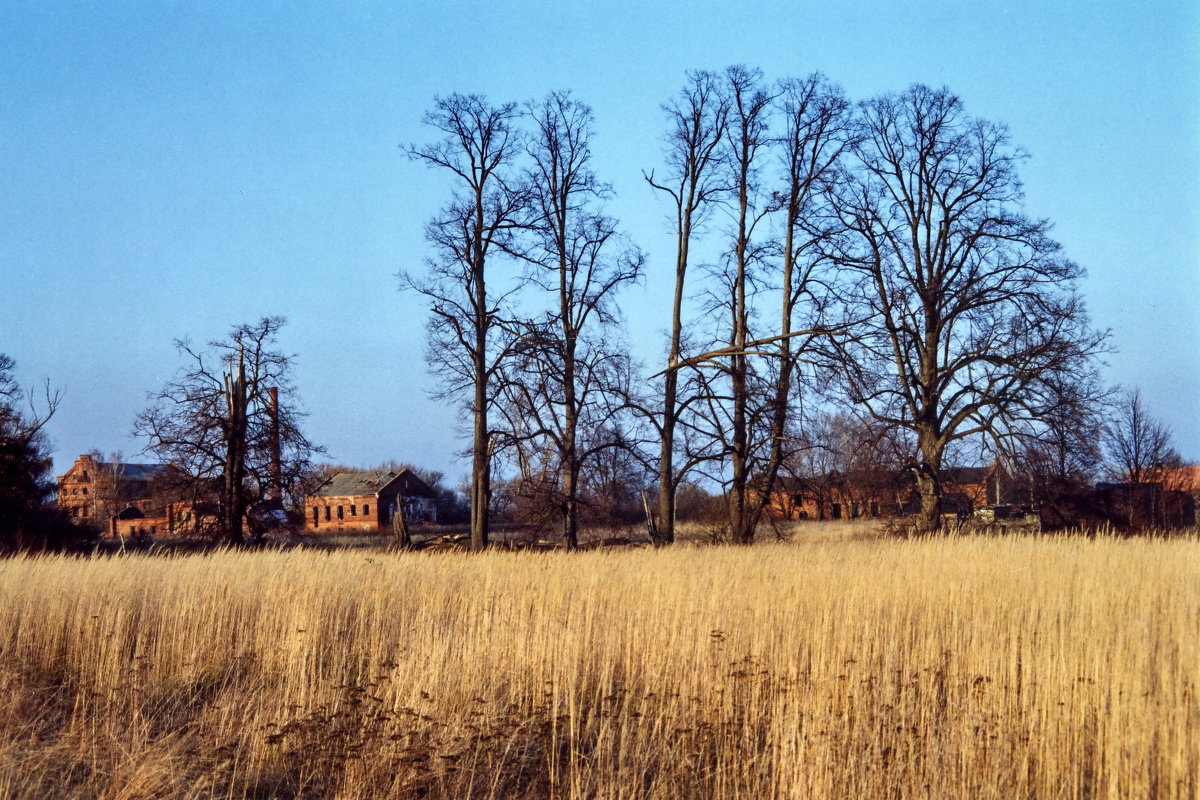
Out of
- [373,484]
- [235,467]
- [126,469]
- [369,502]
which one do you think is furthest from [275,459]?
[126,469]

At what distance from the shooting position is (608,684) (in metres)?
7.40

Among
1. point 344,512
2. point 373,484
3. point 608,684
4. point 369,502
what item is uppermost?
point 373,484

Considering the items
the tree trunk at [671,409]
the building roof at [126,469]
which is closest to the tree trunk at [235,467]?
the tree trunk at [671,409]

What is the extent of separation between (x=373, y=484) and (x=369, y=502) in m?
1.50

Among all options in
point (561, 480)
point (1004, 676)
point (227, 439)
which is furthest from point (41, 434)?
point (1004, 676)

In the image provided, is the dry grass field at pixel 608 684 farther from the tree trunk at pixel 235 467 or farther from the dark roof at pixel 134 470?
the dark roof at pixel 134 470

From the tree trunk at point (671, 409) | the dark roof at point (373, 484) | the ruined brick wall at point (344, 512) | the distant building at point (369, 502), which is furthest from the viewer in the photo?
the dark roof at point (373, 484)

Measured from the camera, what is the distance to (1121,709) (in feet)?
18.9

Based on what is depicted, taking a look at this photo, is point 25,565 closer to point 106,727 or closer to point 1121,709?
point 106,727

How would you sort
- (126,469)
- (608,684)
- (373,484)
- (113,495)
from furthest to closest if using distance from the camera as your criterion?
(126,469)
(373,484)
(113,495)
(608,684)

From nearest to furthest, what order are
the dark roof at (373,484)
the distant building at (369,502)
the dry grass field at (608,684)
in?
the dry grass field at (608,684)
the distant building at (369,502)
the dark roof at (373,484)

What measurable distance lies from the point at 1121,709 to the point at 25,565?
1334cm

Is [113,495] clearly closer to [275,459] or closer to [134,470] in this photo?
[134,470]

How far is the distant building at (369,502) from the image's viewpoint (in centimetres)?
6588
